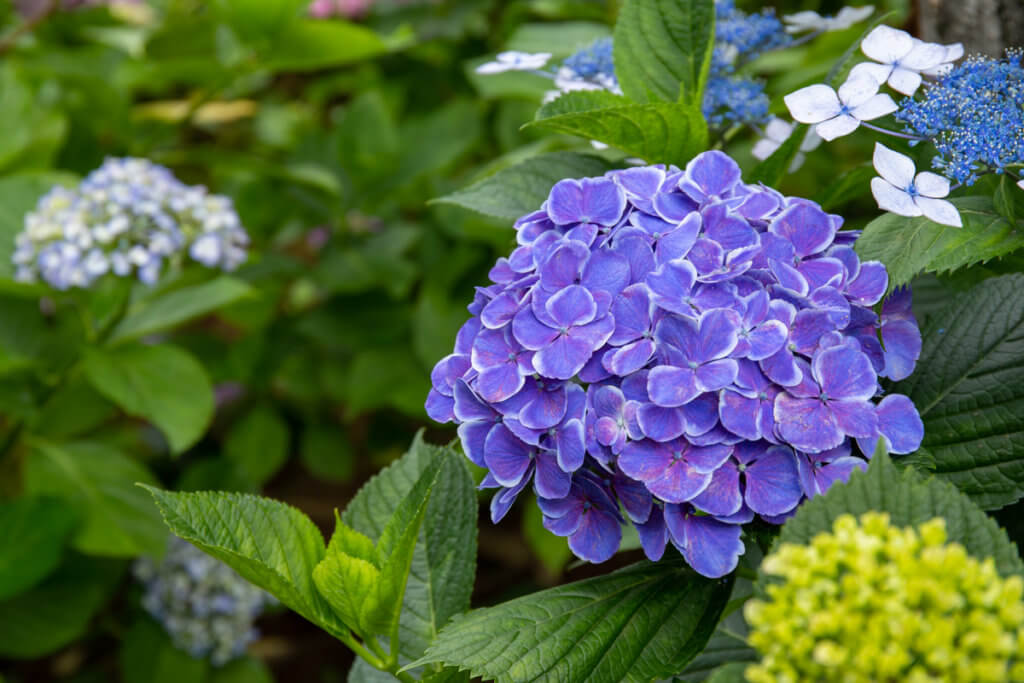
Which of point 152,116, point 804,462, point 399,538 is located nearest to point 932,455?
point 804,462

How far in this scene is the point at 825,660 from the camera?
2.04 feet

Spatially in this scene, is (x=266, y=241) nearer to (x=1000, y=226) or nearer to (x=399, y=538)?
(x=399, y=538)

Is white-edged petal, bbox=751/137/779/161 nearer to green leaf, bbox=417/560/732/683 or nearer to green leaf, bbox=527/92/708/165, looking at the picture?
green leaf, bbox=527/92/708/165

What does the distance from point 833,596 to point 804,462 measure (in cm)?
20

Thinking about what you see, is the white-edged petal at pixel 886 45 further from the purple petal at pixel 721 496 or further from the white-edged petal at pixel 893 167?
the purple petal at pixel 721 496

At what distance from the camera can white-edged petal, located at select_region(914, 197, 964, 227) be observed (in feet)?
2.93

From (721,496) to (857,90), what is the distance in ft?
1.58

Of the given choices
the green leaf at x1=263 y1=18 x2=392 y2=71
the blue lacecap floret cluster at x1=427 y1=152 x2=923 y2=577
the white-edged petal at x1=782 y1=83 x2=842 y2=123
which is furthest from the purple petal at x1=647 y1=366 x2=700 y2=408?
the green leaf at x1=263 y1=18 x2=392 y2=71

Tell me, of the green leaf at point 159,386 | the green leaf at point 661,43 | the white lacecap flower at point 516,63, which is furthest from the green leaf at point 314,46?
the green leaf at point 661,43

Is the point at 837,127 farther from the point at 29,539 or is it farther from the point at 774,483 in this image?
the point at 29,539

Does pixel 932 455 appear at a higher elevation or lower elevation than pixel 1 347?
higher

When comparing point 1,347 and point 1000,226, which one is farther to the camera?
point 1,347

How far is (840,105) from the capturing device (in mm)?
1009

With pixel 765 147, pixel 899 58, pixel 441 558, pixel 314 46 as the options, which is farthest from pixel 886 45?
pixel 314 46
